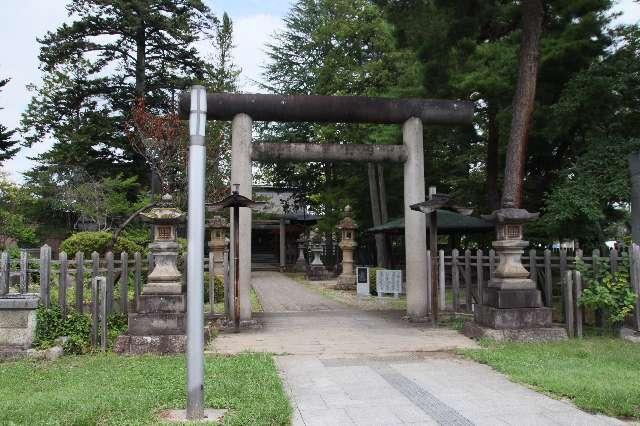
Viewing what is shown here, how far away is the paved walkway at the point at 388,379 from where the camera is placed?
4711 millimetres

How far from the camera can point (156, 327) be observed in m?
7.85

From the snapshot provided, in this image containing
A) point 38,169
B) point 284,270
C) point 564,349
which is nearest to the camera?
point 564,349

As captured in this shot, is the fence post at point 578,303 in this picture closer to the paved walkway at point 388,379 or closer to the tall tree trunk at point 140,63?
the paved walkway at point 388,379

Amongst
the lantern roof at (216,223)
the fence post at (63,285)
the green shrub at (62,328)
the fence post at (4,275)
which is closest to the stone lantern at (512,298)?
the green shrub at (62,328)

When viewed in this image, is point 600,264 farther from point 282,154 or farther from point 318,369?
point 282,154

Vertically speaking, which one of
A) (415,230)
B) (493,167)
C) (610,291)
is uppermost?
(493,167)

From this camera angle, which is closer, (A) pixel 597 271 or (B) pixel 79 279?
(B) pixel 79 279

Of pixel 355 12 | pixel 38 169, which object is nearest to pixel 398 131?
pixel 355 12

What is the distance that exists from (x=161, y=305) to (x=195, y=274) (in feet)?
11.9

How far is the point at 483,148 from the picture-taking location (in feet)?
65.3

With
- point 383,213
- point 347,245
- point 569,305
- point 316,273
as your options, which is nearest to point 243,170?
point 569,305

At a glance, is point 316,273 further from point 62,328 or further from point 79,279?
point 62,328

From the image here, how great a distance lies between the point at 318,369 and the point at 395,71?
17175 millimetres

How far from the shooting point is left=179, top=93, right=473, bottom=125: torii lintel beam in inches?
408
